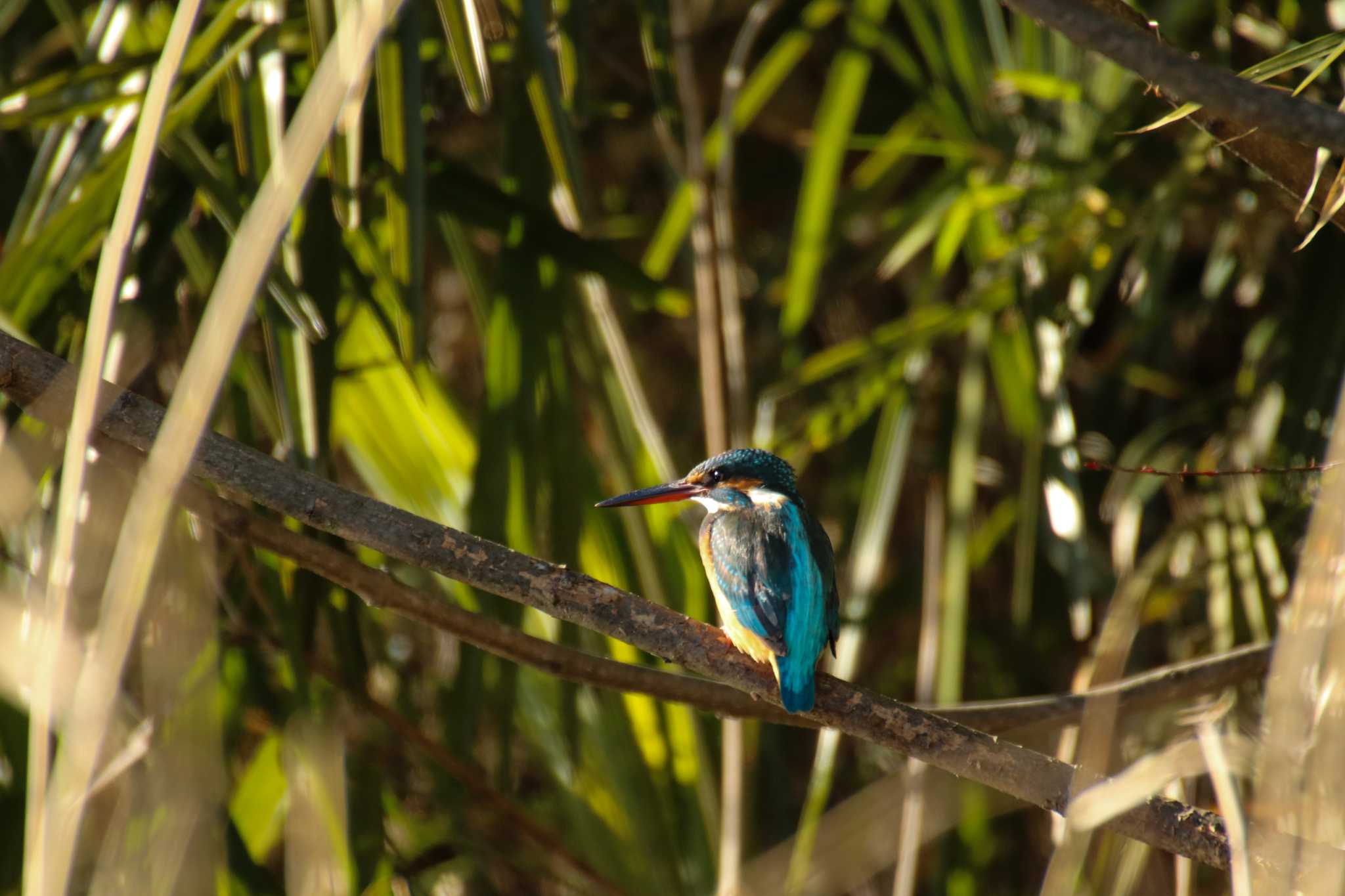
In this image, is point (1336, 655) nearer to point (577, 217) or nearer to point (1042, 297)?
point (577, 217)

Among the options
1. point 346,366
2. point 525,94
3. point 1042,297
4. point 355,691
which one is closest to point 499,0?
point 525,94

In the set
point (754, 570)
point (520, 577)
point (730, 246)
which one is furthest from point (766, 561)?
point (730, 246)

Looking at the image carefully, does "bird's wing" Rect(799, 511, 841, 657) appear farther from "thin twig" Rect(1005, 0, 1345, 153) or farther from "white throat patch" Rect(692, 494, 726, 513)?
"thin twig" Rect(1005, 0, 1345, 153)

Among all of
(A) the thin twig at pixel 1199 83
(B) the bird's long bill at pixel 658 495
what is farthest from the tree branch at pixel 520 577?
(A) the thin twig at pixel 1199 83

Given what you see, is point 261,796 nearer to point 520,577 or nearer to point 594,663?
point 594,663

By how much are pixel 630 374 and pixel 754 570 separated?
58 centimetres

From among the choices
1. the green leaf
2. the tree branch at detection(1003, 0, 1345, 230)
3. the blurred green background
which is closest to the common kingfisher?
the blurred green background

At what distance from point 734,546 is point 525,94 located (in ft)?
3.03

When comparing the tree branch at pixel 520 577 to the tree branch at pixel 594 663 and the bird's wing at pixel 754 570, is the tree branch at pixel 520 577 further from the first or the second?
the bird's wing at pixel 754 570

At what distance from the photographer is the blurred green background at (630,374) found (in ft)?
6.43

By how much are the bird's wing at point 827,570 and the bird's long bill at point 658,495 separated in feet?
0.77

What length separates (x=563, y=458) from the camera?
7.34 feet

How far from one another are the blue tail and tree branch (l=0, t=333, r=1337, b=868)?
6.7 inches

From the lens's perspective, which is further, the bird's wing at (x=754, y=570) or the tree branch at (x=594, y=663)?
the bird's wing at (x=754, y=570)
